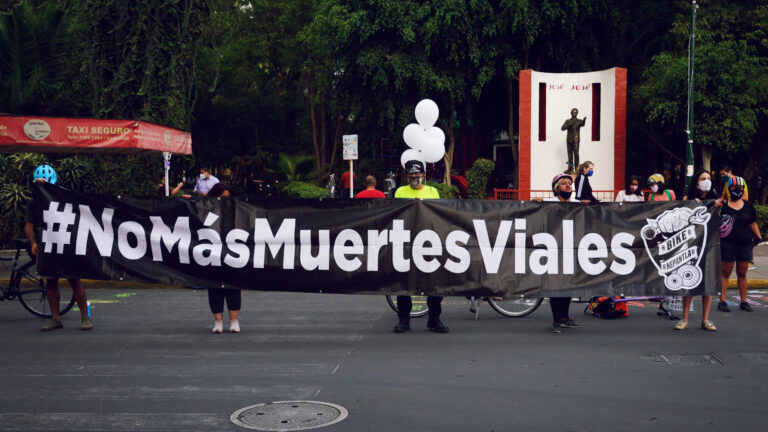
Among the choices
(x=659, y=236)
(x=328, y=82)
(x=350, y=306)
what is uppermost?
(x=328, y=82)

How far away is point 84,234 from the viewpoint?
945 cm

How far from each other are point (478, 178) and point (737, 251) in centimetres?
1817

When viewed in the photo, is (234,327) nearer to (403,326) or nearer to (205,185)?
(403,326)

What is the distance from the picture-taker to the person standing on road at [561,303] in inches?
363

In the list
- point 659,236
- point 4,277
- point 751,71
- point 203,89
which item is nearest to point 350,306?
point 659,236

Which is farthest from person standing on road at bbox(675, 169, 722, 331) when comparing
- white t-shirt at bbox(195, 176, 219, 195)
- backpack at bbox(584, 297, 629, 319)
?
white t-shirt at bbox(195, 176, 219, 195)

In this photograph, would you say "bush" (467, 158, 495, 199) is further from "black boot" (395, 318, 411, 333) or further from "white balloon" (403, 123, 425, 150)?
"black boot" (395, 318, 411, 333)

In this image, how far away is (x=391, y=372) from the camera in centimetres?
719

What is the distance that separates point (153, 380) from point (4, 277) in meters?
8.68

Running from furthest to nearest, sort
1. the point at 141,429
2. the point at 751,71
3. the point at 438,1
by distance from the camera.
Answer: the point at 438,1, the point at 751,71, the point at 141,429

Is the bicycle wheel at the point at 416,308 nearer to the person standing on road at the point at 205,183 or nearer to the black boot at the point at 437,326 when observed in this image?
the black boot at the point at 437,326

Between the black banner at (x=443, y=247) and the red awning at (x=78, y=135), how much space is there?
17.4 feet

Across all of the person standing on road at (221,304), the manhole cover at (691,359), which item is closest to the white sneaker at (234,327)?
the person standing on road at (221,304)

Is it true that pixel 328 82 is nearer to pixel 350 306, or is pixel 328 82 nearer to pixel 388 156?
pixel 388 156
